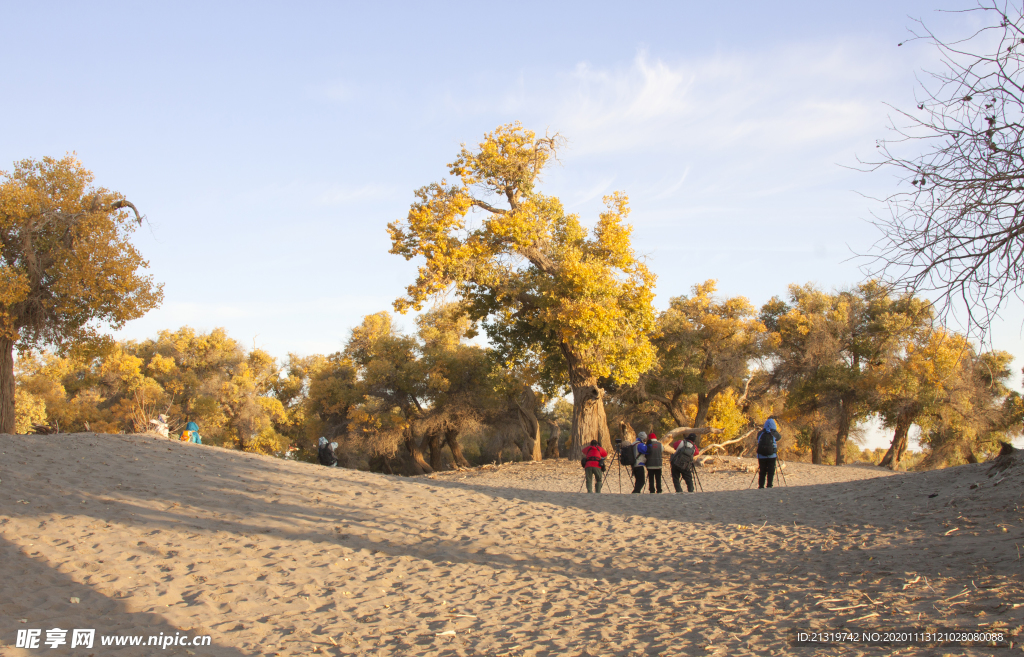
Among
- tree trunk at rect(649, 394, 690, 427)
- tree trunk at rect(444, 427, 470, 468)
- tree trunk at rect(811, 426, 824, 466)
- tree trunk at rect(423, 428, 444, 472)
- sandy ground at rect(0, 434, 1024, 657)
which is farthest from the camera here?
tree trunk at rect(423, 428, 444, 472)

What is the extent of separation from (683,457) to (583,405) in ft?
24.7

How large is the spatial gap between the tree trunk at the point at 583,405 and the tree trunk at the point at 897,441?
1117 centimetres

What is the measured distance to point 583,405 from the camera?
20547 mm

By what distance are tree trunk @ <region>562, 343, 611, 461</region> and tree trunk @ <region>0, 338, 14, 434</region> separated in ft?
46.7

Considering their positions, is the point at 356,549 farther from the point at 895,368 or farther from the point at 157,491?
the point at 895,368

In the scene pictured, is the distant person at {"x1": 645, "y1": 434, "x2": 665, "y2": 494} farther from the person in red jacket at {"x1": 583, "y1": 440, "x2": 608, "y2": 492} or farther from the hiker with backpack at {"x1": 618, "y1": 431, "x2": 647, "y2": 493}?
the person in red jacket at {"x1": 583, "y1": 440, "x2": 608, "y2": 492}

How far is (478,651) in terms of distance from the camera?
499 cm

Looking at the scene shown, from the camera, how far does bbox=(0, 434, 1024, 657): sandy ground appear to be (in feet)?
17.0

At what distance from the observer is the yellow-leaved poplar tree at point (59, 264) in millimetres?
15375

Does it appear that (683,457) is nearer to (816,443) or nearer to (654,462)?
(654,462)

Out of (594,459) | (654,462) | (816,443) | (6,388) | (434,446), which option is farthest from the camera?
(434,446)

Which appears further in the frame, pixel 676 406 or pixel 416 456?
pixel 416 456

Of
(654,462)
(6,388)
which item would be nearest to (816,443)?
(654,462)

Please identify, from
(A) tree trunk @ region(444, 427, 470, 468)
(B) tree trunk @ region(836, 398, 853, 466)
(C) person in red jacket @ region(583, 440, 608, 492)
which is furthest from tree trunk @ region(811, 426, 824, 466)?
(C) person in red jacket @ region(583, 440, 608, 492)
